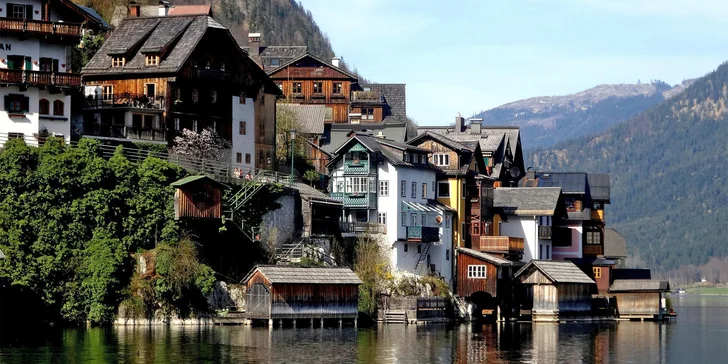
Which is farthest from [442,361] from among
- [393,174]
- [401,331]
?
[393,174]

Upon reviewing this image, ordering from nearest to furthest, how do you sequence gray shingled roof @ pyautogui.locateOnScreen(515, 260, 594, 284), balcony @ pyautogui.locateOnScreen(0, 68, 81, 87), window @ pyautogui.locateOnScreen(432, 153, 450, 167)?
balcony @ pyautogui.locateOnScreen(0, 68, 81, 87), gray shingled roof @ pyautogui.locateOnScreen(515, 260, 594, 284), window @ pyautogui.locateOnScreen(432, 153, 450, 167)

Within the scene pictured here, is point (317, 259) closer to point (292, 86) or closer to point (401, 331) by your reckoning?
point (401, 331)

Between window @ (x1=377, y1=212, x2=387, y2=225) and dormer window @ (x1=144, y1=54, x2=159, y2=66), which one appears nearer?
dormer window @ (x1=144, y1=54, x2=159, y2=66)

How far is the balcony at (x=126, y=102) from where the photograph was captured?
99062mm

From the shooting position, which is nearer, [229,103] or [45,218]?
[45,218]

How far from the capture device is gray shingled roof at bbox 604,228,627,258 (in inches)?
5349

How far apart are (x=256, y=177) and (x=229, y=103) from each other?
28.9ft

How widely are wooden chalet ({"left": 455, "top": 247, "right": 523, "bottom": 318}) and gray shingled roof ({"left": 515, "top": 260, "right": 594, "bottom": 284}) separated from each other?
148 centimetres

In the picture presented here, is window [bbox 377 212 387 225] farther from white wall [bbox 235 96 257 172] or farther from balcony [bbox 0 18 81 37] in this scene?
balcony [bbox 0 18 81 37]

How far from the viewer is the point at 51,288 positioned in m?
85.1

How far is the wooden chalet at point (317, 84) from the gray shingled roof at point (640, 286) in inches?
1528

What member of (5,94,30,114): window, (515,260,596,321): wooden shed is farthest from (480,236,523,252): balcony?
(5,94,30,114): window

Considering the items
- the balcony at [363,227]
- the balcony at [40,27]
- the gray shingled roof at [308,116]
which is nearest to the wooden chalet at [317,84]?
the gray shingled roof at [308,116]

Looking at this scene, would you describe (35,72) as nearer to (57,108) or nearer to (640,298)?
(57,108)
